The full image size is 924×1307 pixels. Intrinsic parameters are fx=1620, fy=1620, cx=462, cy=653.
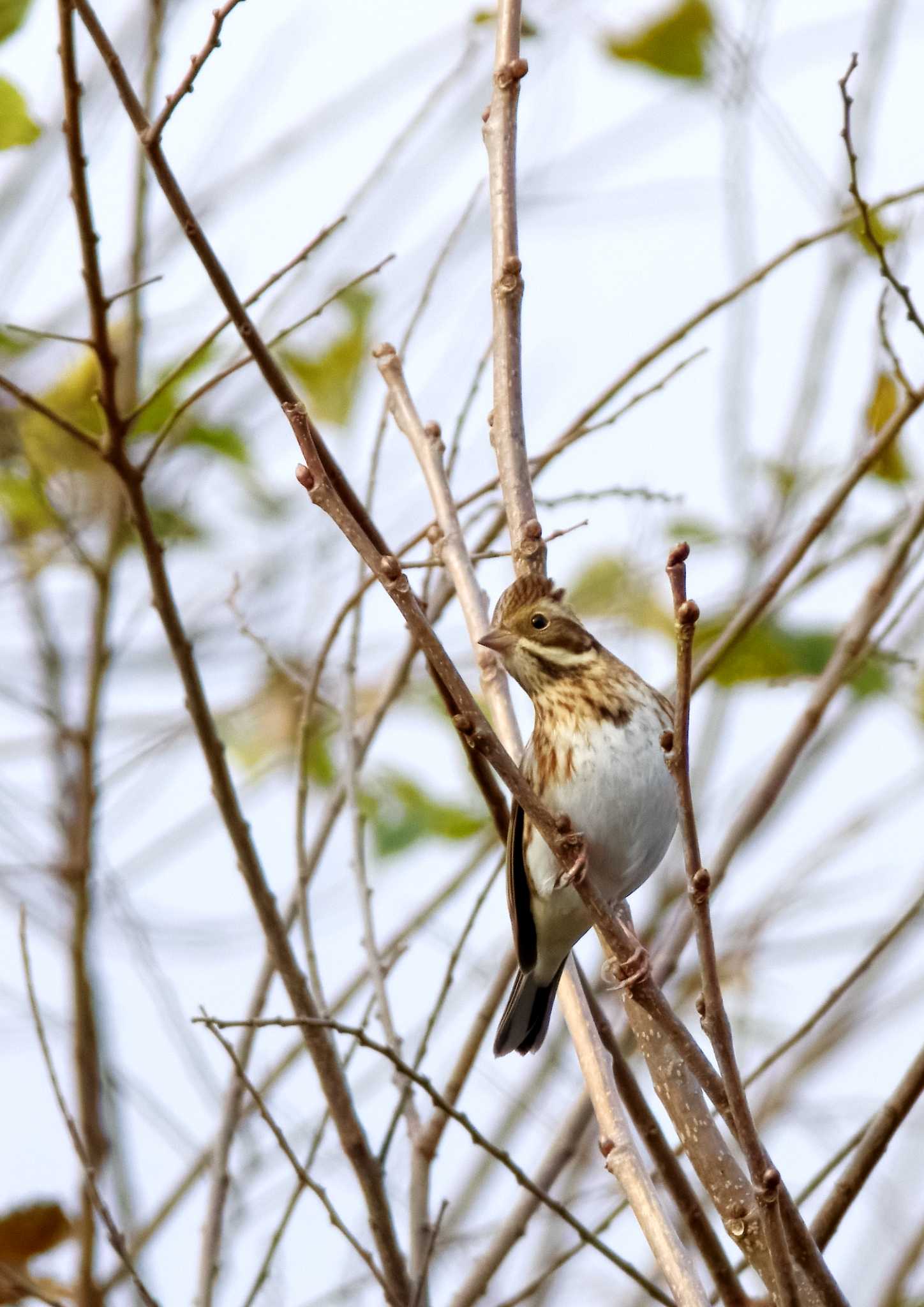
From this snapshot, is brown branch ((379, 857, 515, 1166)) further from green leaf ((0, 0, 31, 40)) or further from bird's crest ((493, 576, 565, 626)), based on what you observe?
green leaf ((0, 0, 31, 40))

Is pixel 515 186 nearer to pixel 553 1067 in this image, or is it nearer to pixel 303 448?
pixel 303 448

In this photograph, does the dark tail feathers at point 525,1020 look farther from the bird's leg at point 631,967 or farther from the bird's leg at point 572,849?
the bird's leg at point 572,849

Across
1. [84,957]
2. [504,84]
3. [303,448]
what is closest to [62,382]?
[84,957]

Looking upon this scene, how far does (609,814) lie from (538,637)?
0.46 meters

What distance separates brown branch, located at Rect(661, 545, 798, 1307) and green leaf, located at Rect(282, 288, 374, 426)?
4230 mm

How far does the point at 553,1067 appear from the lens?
5699mm

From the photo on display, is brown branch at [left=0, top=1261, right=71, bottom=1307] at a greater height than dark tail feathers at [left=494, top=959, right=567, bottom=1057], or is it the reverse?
dark tail feathers at [left=494, top=959, right=567, bottom=1057]

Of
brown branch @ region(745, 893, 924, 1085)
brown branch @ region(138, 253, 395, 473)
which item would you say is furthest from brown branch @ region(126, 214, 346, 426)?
brown branch @ region(745, 893, 924, 1085)

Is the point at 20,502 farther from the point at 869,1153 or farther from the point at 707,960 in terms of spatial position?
the point at 707,960

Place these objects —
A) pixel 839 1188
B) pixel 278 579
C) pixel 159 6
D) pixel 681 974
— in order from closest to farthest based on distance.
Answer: pixel 839 1188 < pixel 159 6 < pixel 681 974 < pixel 278 579

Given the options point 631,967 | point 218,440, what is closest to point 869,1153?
point 631,967

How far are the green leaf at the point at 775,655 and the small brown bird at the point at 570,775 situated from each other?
99 centimetres

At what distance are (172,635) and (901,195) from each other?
2.05 m

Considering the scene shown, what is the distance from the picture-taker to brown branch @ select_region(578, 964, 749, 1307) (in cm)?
323
